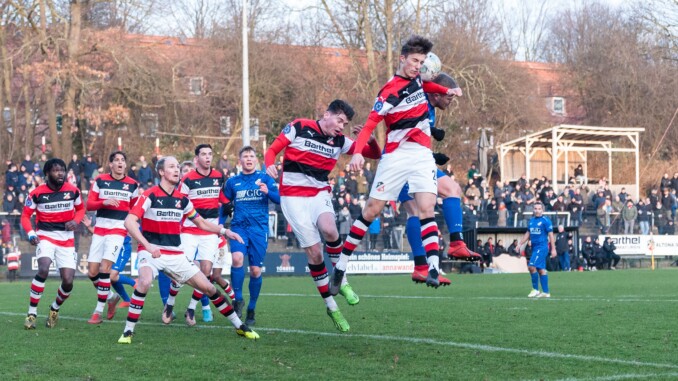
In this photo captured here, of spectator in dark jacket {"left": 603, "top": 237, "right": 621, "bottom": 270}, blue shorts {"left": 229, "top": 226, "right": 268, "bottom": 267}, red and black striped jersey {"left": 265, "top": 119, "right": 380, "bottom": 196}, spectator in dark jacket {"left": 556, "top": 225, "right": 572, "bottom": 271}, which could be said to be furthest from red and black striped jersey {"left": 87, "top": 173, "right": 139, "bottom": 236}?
spectator in dark jacket {"left": 603, "top": 237, "right": 621, "bottom": 270}

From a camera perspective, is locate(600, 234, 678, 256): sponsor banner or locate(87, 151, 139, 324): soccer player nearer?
locate(87, 151, 139, 324): soccer player

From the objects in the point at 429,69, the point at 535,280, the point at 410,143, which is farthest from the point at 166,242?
the point at 535,280

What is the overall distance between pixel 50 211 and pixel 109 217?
3.37 ft

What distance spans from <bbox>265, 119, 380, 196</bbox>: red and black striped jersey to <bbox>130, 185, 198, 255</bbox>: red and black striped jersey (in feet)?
4.28

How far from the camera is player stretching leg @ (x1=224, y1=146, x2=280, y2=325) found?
45.3 feet

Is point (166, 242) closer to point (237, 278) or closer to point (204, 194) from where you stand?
point (204, 194)

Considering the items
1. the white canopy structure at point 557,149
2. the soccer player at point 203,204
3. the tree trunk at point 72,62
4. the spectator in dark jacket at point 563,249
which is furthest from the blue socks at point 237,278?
the white canopy structure at point 557,149

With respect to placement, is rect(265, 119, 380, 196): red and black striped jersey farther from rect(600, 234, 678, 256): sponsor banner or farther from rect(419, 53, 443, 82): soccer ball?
rect(600, 234, 678, 256): sponsor banner

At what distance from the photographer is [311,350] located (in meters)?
9.68

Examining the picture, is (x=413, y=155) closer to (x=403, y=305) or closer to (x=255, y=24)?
(x=403, y=305)

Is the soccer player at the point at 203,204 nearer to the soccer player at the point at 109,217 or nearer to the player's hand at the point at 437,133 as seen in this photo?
the soccer player at the point at 109,217

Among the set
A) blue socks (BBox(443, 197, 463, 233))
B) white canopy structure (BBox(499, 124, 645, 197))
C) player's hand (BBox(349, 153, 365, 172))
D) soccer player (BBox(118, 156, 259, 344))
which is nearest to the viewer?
player's hand (BBox(349, 153, 365, 172))

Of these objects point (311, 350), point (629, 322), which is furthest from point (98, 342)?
→ point (629, 322)

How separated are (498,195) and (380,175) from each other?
25.6 meters
